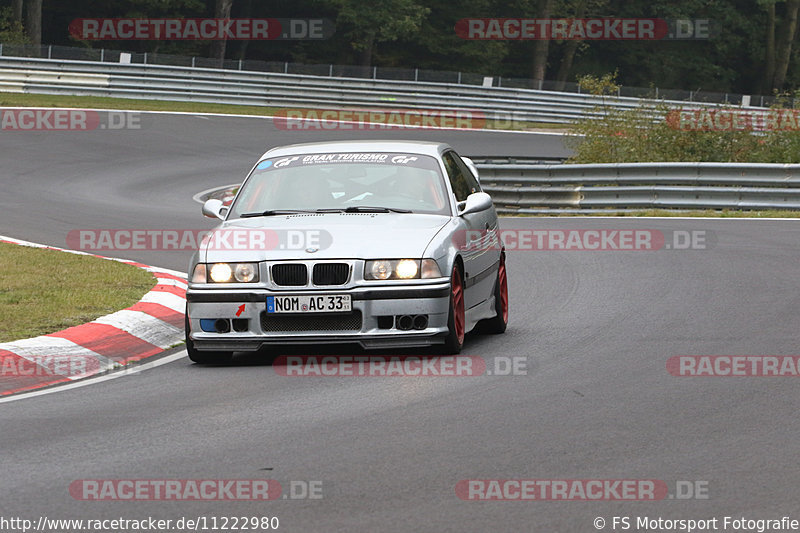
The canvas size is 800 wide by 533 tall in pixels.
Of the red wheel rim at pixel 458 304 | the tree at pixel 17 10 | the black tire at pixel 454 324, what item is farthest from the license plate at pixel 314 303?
the tree at pixel 17 10

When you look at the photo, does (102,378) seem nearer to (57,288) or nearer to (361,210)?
(361,210)

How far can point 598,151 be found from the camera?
2656cm

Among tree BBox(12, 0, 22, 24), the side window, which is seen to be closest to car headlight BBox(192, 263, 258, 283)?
the side window

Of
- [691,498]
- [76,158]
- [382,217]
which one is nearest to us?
[691,498]

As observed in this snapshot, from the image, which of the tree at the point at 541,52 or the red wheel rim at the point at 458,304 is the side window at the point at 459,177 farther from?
the tree at the point at 541,52

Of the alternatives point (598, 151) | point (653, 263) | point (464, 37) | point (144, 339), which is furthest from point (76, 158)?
point (464, 37)

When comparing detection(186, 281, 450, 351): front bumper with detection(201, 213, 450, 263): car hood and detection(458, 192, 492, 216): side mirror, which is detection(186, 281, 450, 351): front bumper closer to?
detection(201, 213, 450, 263): car hood

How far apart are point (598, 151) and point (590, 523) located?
21863mm

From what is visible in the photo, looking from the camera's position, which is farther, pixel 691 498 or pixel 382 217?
pixel 382 217

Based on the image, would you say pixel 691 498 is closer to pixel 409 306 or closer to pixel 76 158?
pixel 409 306

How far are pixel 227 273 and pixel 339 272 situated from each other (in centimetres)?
77

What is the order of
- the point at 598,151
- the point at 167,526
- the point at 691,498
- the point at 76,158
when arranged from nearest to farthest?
the point at 167,526 → the point at 691,498 → the point at 598,151 → the point at 76,158

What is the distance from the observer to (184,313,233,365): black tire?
920cm

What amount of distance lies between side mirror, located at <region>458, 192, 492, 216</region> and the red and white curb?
2379 millimetres
